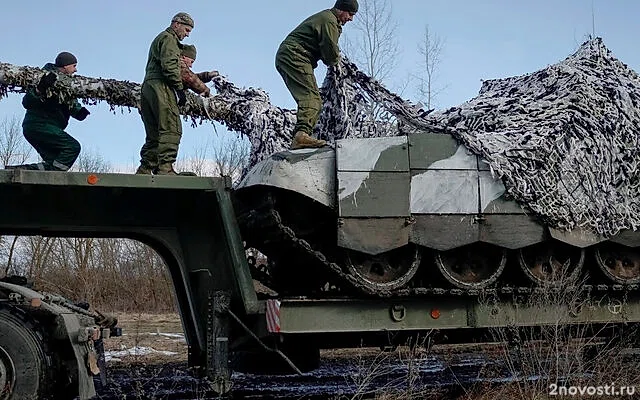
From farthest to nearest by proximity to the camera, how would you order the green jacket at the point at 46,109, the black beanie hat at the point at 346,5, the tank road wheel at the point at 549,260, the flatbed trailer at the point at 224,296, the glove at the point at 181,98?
the green jacket at the point at 46,109
the glove at the point at 181,98
the black beanie hat at the point at 346,5
the tank road wheel at the point at 549,260
the flatbed trailer at the point at 224,296

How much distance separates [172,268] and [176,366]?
3573 millimetres

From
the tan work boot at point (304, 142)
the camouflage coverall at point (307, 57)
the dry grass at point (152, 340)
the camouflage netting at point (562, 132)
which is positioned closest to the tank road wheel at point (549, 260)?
the camouflage netting at point (562, 132)

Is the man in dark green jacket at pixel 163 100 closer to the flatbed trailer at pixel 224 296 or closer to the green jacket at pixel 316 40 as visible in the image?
the flatbed trailer at pixel 224 296

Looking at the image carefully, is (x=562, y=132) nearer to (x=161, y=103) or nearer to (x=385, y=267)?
(x=385, y=267)

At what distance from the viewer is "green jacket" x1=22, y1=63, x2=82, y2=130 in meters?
7.91

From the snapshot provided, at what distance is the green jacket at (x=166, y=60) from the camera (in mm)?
7121

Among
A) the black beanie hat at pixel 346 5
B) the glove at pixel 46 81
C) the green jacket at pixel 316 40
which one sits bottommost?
the glove at pixel 46 81

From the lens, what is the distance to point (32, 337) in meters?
6.25

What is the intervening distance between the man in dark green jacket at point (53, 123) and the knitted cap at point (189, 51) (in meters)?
1.24

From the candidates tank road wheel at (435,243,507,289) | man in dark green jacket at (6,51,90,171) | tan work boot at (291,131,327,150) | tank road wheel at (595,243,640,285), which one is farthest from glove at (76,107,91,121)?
tank road wheel at (595,243,640,285)

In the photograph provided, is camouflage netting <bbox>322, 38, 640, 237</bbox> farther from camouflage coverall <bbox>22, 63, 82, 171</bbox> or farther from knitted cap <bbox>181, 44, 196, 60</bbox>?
camouflage coverall <bbox>22, 63, 82, 171</bbox>

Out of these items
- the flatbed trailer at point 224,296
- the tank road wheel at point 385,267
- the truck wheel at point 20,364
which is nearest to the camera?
the truck wheel at point 20,364

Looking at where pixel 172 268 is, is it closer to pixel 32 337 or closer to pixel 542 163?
pixel 32 337

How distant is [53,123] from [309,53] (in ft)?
8.60
